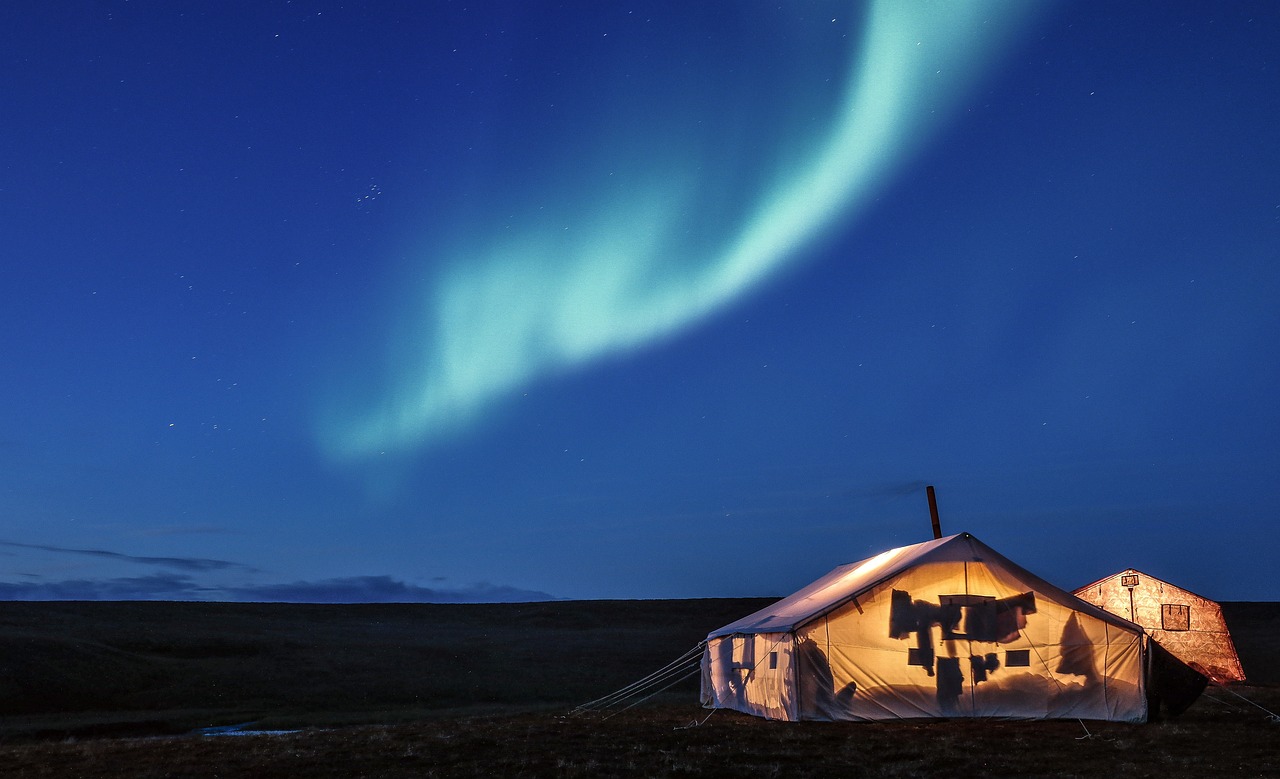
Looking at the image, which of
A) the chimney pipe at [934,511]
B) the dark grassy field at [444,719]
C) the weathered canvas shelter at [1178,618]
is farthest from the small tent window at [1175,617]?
the chimney pipe at [934,511]

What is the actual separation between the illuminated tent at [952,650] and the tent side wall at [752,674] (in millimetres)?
49

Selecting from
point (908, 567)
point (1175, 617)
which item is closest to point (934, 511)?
point (908, 567)

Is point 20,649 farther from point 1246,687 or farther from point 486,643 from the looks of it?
point 1246,687

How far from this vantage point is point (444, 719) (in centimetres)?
2192

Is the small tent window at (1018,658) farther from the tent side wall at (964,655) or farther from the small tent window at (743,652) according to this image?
the small tent window at (743,652)

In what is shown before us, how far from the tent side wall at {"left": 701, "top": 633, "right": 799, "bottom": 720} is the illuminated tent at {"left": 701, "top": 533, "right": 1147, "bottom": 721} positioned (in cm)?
5

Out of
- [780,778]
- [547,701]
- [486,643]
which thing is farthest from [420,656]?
[780,778]

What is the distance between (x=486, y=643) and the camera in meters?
50.1

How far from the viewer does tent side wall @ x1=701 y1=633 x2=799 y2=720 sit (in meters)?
17.0

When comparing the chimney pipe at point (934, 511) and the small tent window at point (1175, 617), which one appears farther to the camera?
the small tent window at point (1175, 617)

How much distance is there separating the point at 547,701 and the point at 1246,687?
20.0m

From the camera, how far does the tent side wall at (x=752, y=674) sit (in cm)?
1703

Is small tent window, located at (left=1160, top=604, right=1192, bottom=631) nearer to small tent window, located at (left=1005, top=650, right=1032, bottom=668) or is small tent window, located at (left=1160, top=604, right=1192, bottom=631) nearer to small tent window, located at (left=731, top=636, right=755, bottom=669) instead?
small tent window, located at (left=1005, top=650, right=1032, bottom=668)

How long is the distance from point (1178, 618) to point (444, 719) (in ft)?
71.8
